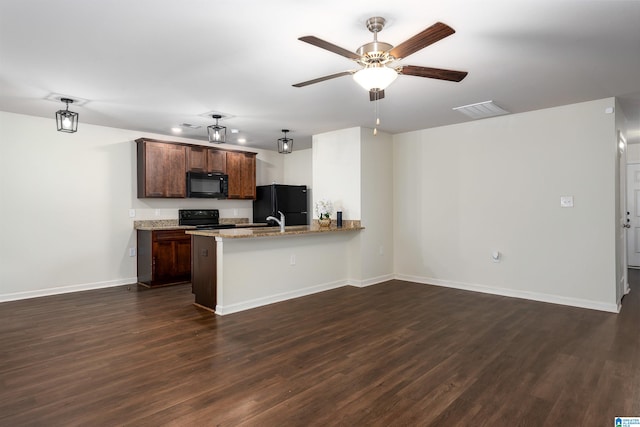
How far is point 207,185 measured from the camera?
6383 mm

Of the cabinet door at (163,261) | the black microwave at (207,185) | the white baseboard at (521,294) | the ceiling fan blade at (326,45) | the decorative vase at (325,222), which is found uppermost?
the ceiling fan blade at (326,45)

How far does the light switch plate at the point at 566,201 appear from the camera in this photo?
175 inches

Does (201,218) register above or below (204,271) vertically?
above

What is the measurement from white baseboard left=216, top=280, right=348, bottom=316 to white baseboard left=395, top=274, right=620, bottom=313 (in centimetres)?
126

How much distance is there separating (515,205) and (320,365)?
11.5 ft

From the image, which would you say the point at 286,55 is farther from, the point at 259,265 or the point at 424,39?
the point at 259,265

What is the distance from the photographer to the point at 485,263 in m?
5.16

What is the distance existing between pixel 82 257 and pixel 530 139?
625 centimetres

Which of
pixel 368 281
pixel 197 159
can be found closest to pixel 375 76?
pixel 368 281

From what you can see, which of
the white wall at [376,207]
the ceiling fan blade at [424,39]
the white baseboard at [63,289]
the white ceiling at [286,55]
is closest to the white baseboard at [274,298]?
the white wall at [376,207]

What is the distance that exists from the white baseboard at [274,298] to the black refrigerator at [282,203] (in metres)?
1.92

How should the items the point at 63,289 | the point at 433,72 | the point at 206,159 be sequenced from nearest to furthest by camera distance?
the point at 433,72 → the point at 63,289 → the point at 206,159

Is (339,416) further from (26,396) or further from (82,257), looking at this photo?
(82,257)

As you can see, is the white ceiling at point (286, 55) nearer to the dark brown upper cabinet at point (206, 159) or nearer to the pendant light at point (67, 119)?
the pendant light at point (67, 119)
